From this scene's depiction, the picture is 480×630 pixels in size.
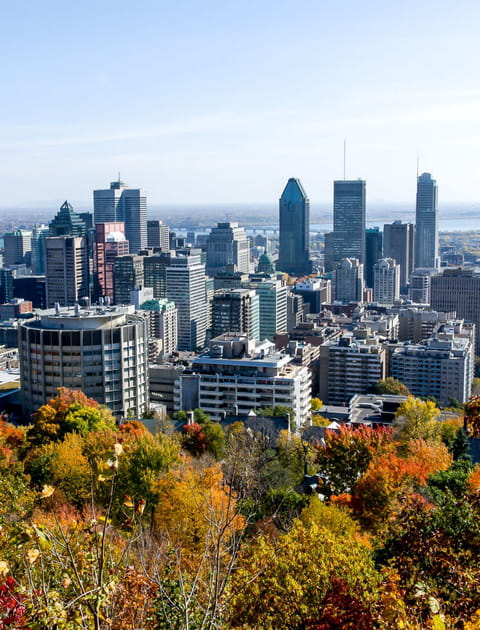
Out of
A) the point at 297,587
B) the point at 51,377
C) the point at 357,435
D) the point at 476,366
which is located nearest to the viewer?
the point at 297,587

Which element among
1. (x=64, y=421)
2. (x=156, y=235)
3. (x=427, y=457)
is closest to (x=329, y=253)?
(x=156, y=235)

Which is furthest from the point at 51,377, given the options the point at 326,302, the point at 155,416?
the point at 326,302

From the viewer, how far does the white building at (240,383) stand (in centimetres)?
3094

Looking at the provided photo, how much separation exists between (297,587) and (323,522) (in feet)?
18.1

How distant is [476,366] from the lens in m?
56.8

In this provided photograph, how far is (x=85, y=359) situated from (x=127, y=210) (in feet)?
312

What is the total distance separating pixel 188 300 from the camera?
69.3m

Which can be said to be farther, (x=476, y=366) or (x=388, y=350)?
(x=476, y=366)

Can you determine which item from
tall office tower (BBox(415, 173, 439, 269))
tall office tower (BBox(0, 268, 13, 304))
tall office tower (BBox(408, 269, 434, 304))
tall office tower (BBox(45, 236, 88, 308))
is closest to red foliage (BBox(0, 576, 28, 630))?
tall office tower (BBox(45, 236, 88, 308))

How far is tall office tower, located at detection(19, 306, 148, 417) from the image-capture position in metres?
26.3

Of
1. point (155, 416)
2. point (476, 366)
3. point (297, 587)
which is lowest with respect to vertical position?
point (476, 366)

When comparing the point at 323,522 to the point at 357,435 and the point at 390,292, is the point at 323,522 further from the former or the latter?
the point at 390,292

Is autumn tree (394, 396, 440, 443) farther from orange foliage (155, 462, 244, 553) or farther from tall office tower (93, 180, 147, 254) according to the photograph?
tall office tower (93, 180, 147, 254)

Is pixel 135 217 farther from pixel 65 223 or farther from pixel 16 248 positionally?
pixel 65 223
